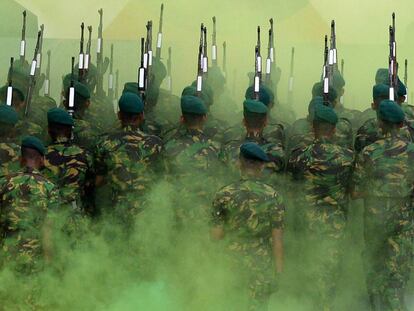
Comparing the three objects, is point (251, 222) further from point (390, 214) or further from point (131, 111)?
Answer: point (131, 111)

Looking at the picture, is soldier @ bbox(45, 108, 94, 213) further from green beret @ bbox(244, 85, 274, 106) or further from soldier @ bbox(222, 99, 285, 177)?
green beret @ bbox(244, 85, 274, 106)

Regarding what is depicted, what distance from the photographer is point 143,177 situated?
5852mm

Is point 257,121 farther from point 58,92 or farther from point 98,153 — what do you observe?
point 58,92

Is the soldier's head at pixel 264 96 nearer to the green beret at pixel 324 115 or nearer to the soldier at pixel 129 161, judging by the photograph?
the green beret at pixel 324 115

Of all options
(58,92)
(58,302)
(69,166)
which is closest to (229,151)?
(69,166)

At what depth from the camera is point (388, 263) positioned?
5660 mm

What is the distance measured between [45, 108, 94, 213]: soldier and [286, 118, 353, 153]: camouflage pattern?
1.63 m

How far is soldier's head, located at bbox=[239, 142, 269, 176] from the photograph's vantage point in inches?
203

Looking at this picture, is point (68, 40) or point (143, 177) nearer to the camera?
point (143, 177)

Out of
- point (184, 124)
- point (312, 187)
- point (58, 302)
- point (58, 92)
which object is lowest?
point (58, 302)

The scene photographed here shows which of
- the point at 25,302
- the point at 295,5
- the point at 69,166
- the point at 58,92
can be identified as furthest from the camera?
the point at 295,5

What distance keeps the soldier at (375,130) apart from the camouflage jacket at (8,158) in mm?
2583

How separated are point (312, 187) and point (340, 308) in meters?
1.00

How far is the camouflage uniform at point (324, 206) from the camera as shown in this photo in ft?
19.1
